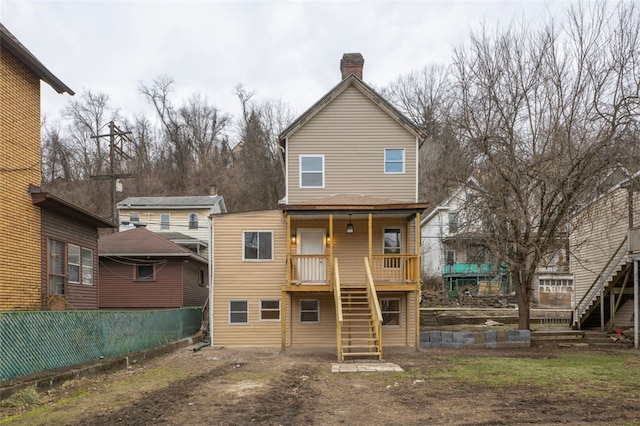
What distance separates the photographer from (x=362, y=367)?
13.8 metres

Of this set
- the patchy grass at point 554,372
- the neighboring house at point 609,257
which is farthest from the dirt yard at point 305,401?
the neighboring house at point 609,257

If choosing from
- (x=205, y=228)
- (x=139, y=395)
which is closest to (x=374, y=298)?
(x=139, y=395)

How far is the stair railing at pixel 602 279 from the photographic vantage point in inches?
768

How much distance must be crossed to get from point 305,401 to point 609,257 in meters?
16.8

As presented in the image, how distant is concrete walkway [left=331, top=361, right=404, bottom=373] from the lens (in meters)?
13.2

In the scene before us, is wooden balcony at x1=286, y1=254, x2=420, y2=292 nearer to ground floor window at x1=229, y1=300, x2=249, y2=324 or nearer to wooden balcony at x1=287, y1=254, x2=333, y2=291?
wooden balcony at x1=287, y1=254, x2=333, y2=291

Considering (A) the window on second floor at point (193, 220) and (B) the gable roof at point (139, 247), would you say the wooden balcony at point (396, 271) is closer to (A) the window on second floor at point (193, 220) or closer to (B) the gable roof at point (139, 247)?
(B) the gable roof at point (139, 247)

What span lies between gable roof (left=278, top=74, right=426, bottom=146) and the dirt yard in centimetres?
948

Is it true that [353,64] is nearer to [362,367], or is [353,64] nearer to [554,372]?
[362,367]

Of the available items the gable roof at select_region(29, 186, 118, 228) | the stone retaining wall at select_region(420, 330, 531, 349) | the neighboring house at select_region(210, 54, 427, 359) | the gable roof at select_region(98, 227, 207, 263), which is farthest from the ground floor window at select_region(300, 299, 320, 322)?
the gable roof at select_region(29, 186, 118, 228)

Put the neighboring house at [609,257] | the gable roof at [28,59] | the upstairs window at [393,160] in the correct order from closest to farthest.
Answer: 1. the gable roof at [28,59]
2. the neighboring house at [609,257]
3. the upstairs window at [393,160]

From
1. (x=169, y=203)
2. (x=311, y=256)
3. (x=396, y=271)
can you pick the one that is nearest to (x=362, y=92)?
(x=311, y=256)

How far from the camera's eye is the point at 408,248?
19.2 meters

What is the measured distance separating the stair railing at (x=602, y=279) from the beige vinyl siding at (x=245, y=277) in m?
11.8
